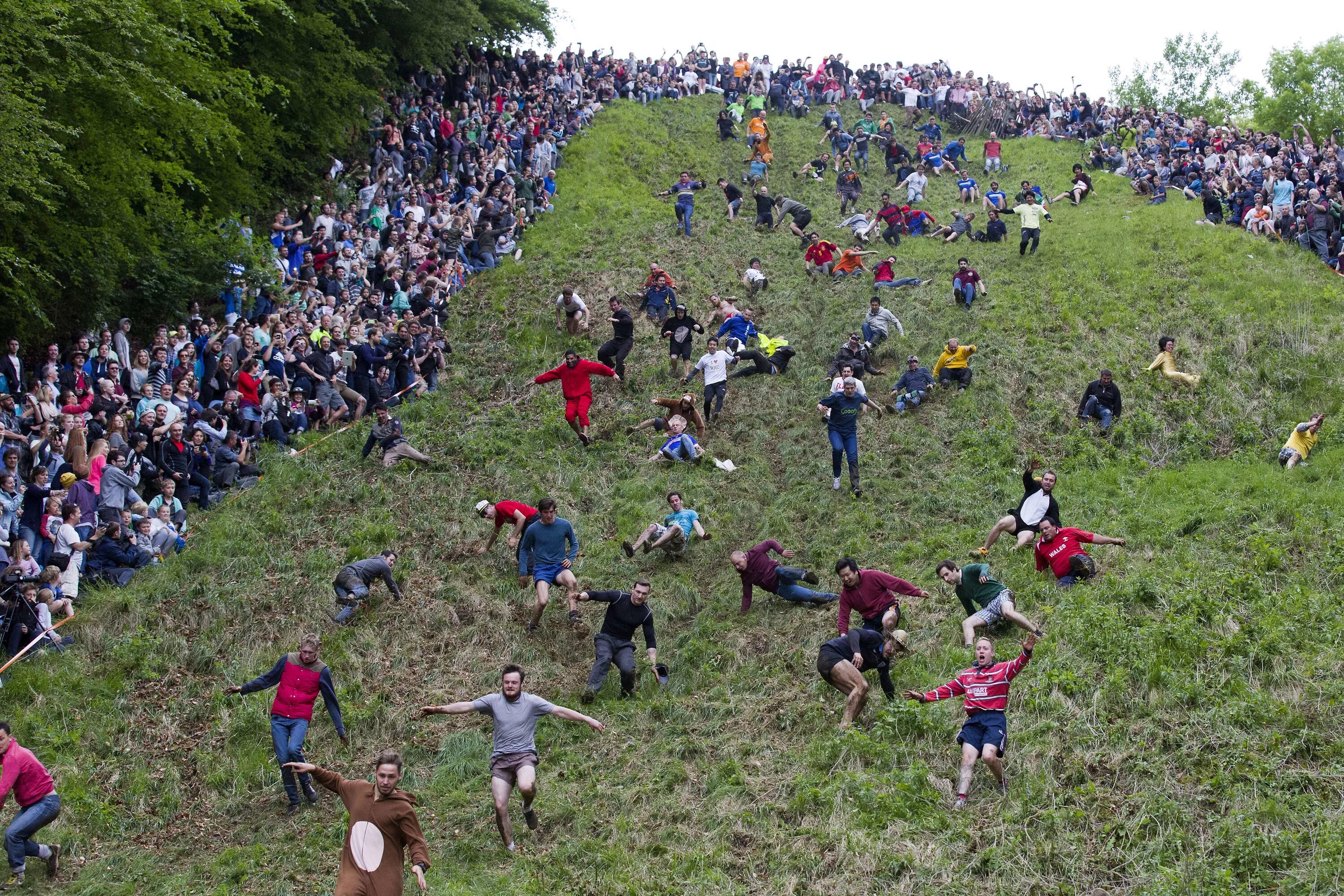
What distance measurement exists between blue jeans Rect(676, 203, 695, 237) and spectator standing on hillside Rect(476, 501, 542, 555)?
15712 mm

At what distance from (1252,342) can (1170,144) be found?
15.8m

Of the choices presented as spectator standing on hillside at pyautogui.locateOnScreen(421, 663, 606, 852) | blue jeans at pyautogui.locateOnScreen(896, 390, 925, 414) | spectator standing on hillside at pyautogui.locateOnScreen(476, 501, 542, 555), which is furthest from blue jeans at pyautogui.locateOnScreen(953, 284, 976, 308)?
spectator standing on hillside at pyautogui.locateOnScreen(421, 663, 606, 852)

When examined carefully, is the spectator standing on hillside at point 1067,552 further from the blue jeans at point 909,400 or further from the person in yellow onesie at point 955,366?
the person in yellow onesie at point 955,366

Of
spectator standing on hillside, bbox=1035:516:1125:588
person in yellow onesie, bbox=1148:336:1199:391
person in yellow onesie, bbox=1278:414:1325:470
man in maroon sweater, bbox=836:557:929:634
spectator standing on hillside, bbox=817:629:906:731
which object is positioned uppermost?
person in yellow onesie, bbox=1148:336:1199:391

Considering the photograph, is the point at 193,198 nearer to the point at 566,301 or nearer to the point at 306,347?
the point at 306,347

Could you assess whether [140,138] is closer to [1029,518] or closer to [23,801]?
[23,801]

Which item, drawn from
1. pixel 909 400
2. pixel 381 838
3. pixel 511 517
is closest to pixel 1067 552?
pixel 909 400

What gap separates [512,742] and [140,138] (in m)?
14.8

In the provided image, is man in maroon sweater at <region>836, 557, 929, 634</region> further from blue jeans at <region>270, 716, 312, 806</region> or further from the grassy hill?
blue jeans at <region>270, 716, 312, 806</region>

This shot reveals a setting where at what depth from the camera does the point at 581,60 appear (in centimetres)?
4019

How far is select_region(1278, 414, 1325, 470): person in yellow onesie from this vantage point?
16.6 metres

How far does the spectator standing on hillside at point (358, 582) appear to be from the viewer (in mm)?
14641

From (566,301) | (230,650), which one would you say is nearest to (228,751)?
(230,650)

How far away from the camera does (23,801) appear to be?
1005 centimetres
